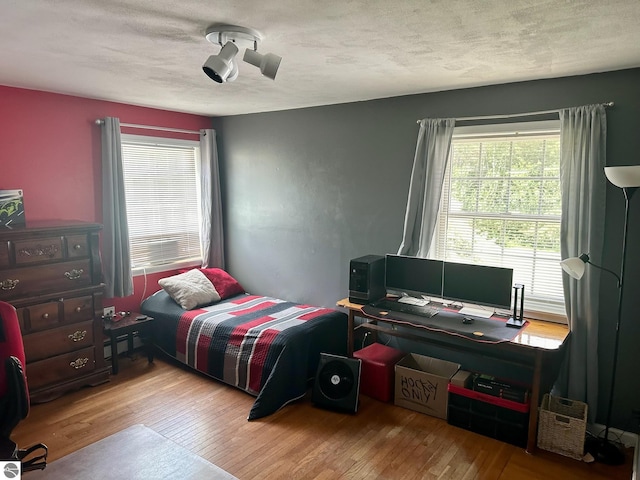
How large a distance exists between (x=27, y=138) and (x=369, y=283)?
2912 millimetres

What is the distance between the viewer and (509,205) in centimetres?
326

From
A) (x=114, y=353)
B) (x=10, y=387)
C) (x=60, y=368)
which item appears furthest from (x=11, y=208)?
(x=10, y=387)

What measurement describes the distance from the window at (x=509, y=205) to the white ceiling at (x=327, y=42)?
0.45m

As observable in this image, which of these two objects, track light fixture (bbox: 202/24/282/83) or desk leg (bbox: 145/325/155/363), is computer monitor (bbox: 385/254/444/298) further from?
desk leg (bbox: 145/325/155/363)

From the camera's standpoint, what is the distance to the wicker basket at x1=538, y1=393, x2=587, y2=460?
104 inches

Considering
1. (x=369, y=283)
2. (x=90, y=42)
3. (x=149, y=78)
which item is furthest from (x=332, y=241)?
(x=90, y=42)

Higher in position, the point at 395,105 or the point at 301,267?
the point at 395,105

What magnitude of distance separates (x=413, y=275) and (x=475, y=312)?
0.53 m

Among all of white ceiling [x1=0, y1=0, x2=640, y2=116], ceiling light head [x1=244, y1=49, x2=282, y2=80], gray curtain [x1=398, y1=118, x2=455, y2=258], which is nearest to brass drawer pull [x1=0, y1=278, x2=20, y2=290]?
white ceiling [x1=0, y1=0, x2=640, y2=116]

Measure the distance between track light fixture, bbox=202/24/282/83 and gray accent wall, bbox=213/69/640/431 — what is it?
178 centimetres

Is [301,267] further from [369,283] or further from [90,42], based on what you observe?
[90,42]

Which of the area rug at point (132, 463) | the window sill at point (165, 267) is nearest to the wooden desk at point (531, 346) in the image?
the area rug at point (132, 463)

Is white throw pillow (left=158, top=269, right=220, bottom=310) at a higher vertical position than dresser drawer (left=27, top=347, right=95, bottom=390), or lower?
higher

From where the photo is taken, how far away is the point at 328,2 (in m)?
1.70
